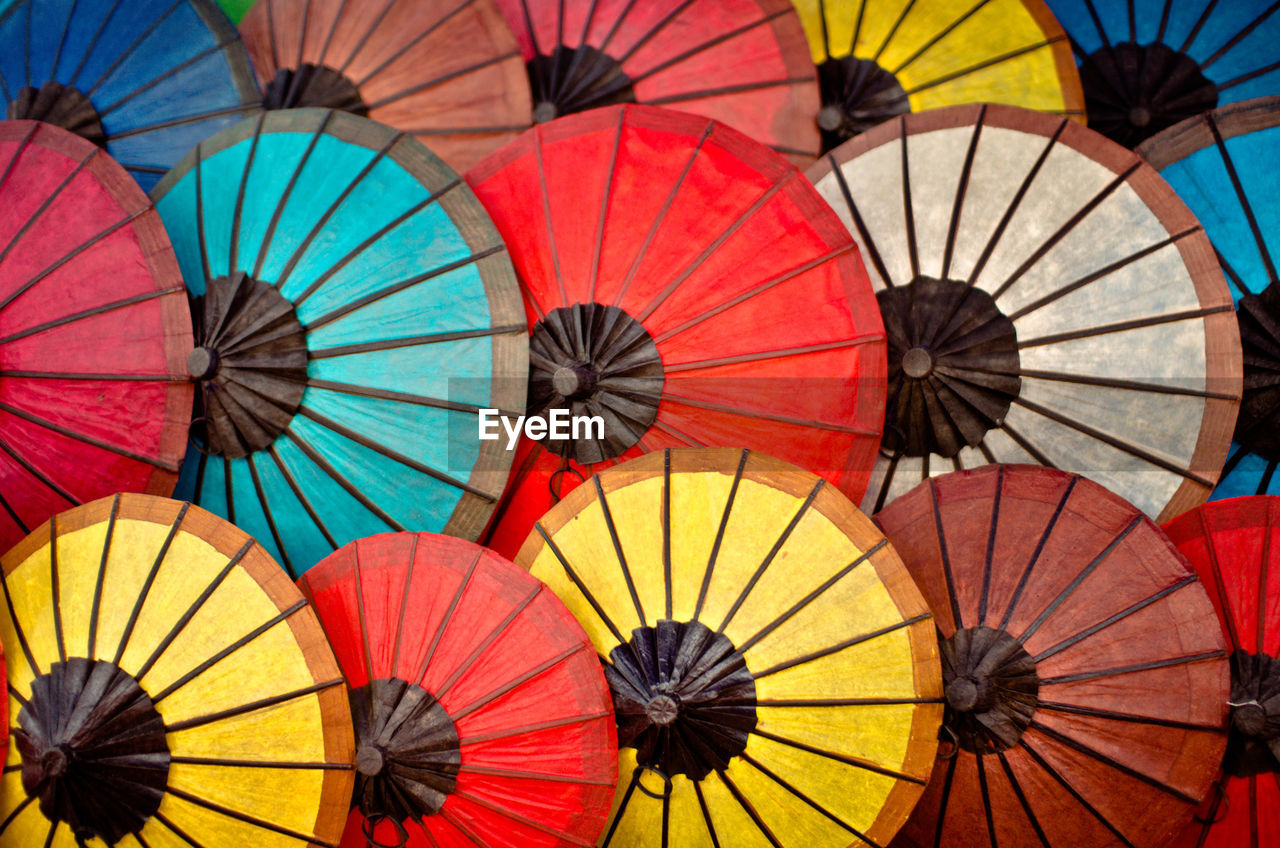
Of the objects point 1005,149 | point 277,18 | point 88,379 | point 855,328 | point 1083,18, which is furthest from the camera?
point 1083,18

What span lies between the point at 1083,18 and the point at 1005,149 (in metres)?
1.85

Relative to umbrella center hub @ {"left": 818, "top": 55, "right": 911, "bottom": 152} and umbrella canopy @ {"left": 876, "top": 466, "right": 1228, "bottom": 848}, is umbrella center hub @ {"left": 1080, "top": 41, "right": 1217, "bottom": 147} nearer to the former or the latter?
umbrella center hub @ {"left": 818, "top": 55, "right": 911, "bottom": 152}

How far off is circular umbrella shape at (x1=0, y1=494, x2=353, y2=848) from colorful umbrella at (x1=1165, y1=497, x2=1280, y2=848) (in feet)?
12.8

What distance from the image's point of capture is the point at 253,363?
494 cm

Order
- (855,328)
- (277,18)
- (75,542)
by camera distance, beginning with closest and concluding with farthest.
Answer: (75,542)
(855,328)
(277,18)

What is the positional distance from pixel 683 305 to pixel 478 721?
7.09ft

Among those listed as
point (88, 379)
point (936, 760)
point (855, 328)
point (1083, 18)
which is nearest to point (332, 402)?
point (88, 379)

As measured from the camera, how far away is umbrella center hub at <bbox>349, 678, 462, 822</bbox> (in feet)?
13.9

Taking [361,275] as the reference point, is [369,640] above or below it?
below

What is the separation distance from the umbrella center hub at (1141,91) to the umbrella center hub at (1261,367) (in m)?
1.42

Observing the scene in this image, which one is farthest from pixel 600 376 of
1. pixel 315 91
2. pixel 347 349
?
pixel 315 91

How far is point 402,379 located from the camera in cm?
501

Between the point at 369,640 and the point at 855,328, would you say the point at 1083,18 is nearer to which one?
the point at 855,328

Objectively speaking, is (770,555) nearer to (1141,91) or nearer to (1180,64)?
(1141,91)
